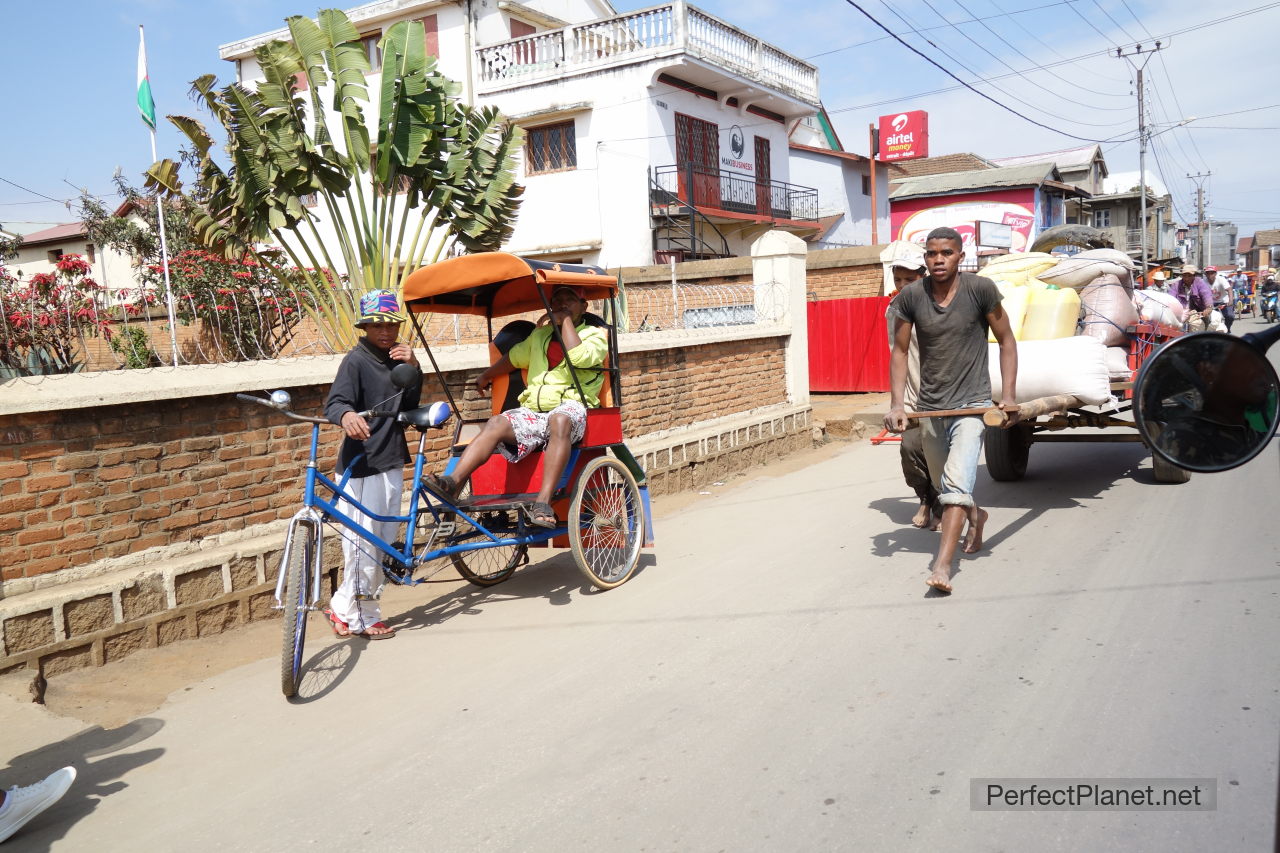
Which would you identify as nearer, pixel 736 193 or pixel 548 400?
pixel 548 400

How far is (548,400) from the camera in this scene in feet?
20.1

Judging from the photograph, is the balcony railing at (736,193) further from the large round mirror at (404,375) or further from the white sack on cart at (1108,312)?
the large round mirror at (404,375)

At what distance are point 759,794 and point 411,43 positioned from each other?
9906mm

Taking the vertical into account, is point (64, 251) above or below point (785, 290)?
above

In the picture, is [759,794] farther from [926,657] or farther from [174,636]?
[174,636]

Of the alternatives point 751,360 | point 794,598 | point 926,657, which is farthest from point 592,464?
point 751,360

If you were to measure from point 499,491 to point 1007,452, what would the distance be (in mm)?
4828

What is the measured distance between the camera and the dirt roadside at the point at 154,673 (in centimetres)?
448

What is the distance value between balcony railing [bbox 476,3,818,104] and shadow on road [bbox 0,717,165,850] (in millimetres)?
20789

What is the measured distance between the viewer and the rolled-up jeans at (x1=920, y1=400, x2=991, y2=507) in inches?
217

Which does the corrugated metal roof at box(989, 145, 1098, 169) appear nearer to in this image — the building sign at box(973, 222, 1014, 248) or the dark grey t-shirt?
the building sign at box(973, 222, 1014, 248)

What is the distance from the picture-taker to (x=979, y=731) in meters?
3.62

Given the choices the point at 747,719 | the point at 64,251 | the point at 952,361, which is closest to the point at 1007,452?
the point at 952,361

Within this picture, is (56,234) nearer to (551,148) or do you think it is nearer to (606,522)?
(551,148)
